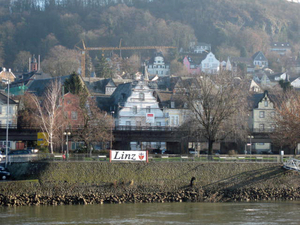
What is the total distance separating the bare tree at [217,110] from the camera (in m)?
62.5

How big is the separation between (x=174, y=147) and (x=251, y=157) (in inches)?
958

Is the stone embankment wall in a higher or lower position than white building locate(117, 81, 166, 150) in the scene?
lower

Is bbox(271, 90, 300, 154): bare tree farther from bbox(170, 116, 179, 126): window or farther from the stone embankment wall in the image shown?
bbox(170, 116, 179, 126): window

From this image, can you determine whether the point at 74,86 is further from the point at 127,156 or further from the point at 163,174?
the point at 163,174

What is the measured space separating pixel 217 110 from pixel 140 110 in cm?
2901

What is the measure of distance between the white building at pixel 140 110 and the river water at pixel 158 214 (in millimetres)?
42205

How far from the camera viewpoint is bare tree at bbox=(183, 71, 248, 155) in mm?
62500

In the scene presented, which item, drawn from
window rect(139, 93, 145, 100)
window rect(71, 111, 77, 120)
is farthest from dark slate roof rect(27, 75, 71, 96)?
window rect(71, 111, 77, 120)

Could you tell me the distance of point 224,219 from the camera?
138 ft

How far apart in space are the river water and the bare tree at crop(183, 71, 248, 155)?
14.8 m

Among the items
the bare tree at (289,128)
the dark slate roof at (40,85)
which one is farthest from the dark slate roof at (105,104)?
the bare tree at (289,128)

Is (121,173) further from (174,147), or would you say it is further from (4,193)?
(174,147)

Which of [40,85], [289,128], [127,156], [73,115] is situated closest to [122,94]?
[73,115]

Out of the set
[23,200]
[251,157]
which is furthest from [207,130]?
[23,200]
